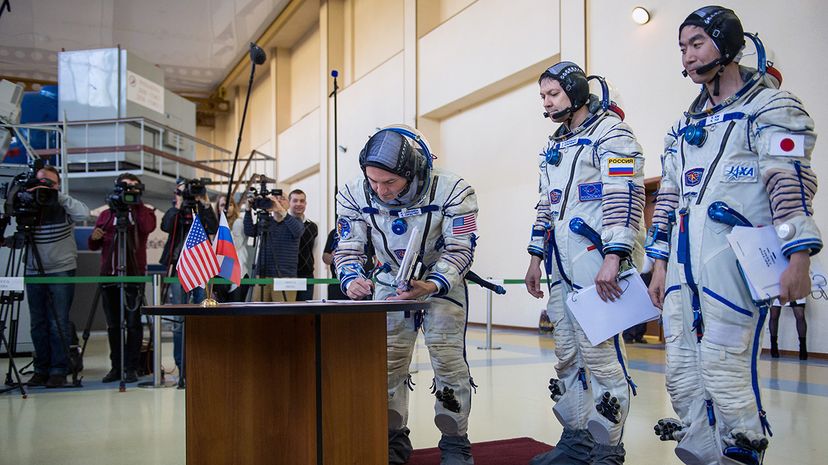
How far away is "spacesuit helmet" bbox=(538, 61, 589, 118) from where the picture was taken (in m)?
3.33

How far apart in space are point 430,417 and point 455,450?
4.83 ft

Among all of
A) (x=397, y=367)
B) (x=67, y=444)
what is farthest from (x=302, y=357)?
(x=67, y=444)

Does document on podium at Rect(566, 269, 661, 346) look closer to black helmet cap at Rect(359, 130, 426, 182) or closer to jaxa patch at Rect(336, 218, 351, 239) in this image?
black helmet cap at Rect(359, 130, 426, 182)

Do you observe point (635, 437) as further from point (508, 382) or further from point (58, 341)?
point (58, 341)

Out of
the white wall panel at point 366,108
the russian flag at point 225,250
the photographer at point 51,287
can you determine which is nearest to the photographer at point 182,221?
the photographer at point 51,287

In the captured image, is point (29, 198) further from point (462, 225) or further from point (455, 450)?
point (455, 450)

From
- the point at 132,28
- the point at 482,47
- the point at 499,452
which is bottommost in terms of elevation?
the point at 499,452

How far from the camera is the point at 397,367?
3318 mm

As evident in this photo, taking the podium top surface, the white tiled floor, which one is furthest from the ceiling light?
the podium top surface

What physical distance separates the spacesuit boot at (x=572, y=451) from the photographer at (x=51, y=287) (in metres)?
4.58

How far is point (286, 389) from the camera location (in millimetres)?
2766

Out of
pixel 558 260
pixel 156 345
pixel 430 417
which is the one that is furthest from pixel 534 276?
pixel 156 345

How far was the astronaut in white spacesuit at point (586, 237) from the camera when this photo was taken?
308 cm

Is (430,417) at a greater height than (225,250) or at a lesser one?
lesser
